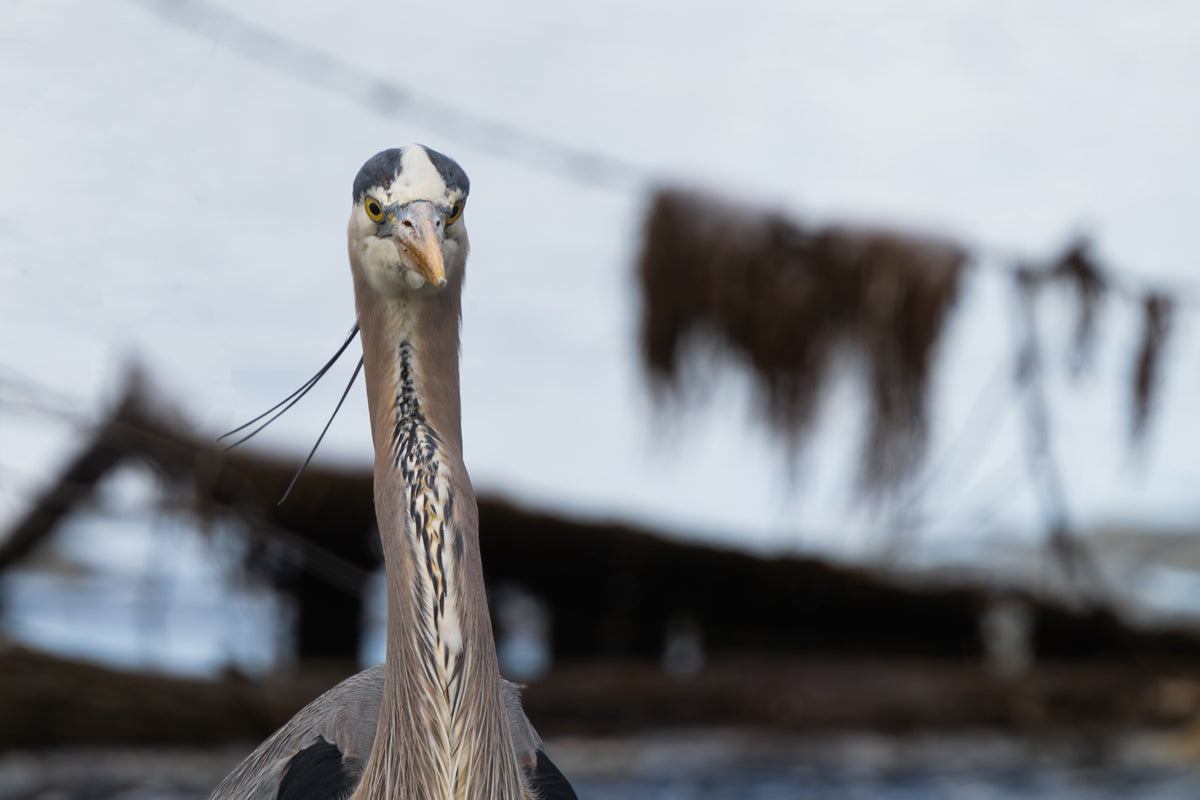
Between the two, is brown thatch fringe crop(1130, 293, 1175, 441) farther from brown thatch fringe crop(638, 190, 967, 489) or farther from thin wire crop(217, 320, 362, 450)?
thin wire crop(217, 320, 362, 450)

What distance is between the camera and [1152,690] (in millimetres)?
8359

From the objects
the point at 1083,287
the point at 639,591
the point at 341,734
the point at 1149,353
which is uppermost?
the point at 1083,287

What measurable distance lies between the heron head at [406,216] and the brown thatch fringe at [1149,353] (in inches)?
207

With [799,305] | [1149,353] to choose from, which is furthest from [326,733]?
[1149,353]

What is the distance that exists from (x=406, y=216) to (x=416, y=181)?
71mm

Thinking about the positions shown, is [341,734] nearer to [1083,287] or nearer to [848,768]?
[1083,287]

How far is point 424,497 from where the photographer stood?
1845 millimetres

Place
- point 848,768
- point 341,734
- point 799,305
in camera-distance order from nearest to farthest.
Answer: point 341,734 → point 799,305 → point 848,768

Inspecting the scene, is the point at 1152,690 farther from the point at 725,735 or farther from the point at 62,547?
the point at 62,547

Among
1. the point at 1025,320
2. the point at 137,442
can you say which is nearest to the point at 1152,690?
the point at 1025,320

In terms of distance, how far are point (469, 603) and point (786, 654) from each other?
7.65m

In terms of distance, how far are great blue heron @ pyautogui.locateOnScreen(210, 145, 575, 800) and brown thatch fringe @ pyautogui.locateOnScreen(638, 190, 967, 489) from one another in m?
4.01

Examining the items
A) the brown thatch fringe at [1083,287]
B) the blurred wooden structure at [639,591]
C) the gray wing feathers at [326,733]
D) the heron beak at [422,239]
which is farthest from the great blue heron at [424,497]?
the brown thatch fringe at [1083,287]

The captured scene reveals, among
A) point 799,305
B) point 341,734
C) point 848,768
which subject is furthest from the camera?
point 848,768
